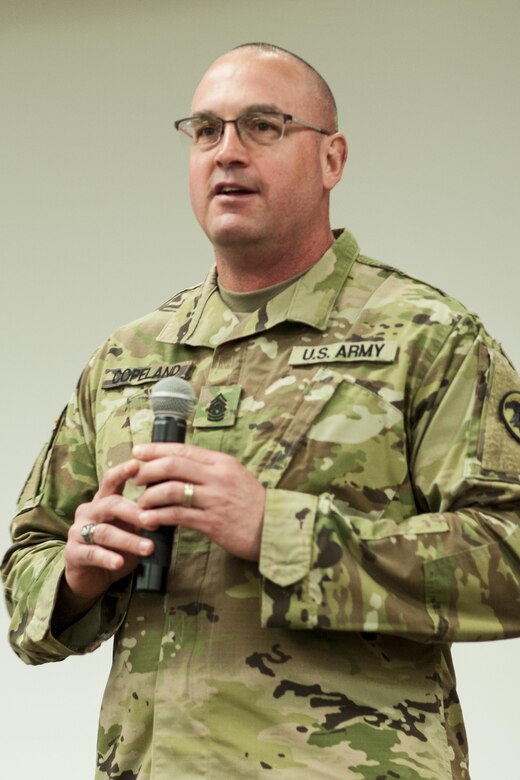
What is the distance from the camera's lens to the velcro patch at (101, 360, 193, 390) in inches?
89.8

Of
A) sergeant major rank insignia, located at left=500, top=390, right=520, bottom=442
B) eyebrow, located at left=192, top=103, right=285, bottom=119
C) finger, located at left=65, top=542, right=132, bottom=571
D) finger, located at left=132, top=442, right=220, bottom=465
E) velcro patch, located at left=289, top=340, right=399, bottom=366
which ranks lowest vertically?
finger, located at left=65, top=542, right=132, bottom=571

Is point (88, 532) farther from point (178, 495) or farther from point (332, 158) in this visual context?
point (332, 158)

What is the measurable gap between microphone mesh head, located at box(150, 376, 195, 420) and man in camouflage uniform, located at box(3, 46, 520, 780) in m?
0.06

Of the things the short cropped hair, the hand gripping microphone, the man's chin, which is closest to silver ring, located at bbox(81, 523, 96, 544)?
the hand gripping microphone

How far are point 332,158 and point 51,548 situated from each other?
820 millimetres

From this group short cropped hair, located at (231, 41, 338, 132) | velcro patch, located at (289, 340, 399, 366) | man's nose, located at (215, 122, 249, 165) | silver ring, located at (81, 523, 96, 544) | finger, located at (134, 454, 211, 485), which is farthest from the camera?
short cropped hair, located at (231, 41, 338, 132)

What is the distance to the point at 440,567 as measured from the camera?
1.95 m

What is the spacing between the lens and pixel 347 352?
7.07 ft

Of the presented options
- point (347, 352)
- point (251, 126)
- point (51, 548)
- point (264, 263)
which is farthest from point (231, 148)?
point (51, 548)

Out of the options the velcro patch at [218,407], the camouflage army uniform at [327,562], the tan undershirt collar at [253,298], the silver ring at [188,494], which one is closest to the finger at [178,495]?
the silver ring at [188,494]

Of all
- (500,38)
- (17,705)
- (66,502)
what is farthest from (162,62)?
(66,502)

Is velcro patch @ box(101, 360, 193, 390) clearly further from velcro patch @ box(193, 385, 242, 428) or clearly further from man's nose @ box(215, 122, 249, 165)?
man's nose @ box(215, 122, 249, 165)

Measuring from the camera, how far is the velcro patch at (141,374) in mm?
2281

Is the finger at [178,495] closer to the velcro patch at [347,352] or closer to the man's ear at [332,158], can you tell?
the velcro patch at [347,352]
